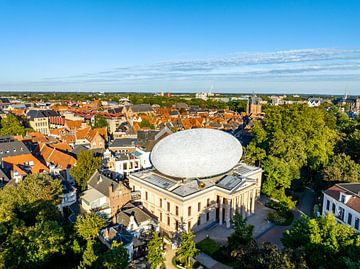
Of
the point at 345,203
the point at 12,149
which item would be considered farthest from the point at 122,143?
the point at 345,203

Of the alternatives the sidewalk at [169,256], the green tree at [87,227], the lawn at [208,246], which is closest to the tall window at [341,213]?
the lawn at [208,246]

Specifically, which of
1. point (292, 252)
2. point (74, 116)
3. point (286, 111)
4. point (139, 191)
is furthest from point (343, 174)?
point (74, 116)

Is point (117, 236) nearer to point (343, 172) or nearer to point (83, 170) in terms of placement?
point (83, 170)

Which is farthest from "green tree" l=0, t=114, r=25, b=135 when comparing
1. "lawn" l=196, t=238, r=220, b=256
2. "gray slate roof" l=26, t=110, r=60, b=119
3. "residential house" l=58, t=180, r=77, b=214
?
"lawn" l=196, t=238, r=220, b=256

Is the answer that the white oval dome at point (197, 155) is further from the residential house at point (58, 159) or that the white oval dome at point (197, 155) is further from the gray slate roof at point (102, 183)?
the residential house at point (58, 159)

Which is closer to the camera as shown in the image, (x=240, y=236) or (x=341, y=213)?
(x=240, y=236)

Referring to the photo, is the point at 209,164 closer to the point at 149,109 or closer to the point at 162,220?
the point at 162,220
